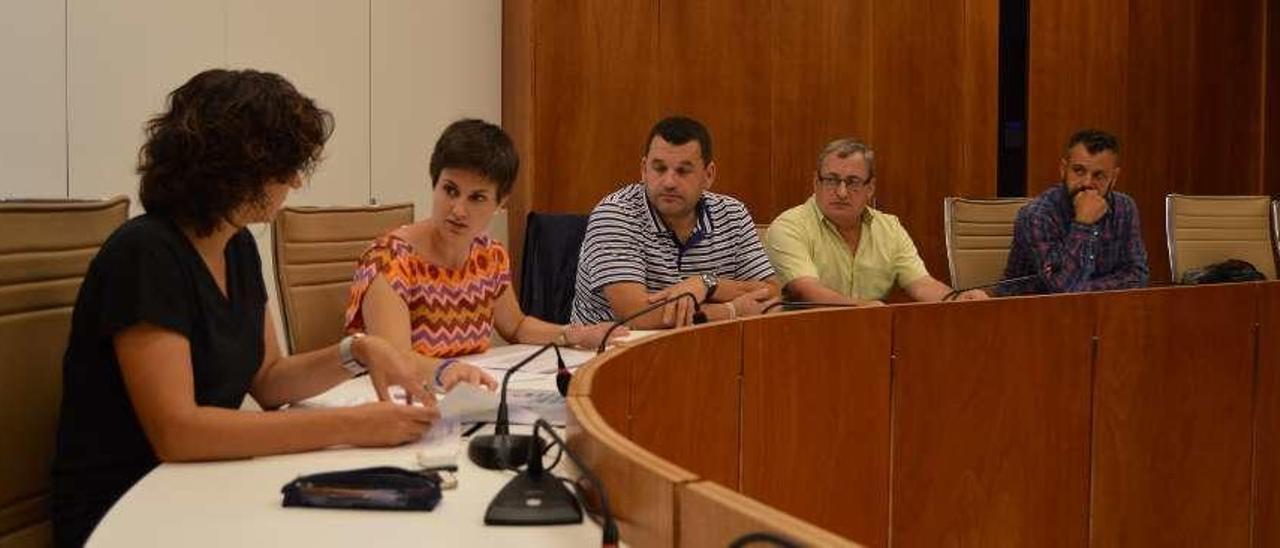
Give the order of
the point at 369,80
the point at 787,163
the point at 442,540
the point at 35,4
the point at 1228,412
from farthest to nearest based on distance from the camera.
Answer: the point at 787,163, the point at 369,80, the point at 1228,412, the point at 35,4, the point at 442,540

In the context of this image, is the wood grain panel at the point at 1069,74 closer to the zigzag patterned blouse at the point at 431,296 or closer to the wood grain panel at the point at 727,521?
the zigzag patterned blouse at the point at 431,296

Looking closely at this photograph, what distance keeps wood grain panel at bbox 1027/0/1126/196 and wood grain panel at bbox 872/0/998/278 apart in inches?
12.0

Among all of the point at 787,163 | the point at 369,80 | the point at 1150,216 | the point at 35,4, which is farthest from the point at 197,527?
the point at 1150,216

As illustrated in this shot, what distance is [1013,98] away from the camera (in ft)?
21.4

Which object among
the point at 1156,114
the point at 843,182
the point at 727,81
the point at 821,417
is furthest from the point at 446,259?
the point at 1156,114

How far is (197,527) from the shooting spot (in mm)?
1406

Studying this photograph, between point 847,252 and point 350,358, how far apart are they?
2.42 metres

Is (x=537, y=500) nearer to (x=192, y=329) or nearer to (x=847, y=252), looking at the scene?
(x=192, y=329)

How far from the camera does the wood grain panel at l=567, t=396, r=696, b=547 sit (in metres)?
1.15

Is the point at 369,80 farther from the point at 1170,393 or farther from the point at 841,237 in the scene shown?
the point at 1170,393

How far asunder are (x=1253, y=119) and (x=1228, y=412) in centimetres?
432

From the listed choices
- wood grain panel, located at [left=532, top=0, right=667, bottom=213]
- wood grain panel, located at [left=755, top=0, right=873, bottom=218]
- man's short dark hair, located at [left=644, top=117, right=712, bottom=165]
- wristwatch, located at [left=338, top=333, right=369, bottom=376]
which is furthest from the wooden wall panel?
wristwatch, located at [left=338, top=333, right=369, bottom=376]

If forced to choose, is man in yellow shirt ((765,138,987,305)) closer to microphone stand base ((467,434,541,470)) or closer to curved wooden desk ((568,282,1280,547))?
curved wooden desk ((568,282,1280,547))

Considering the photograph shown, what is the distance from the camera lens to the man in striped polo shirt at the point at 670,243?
348 cm
